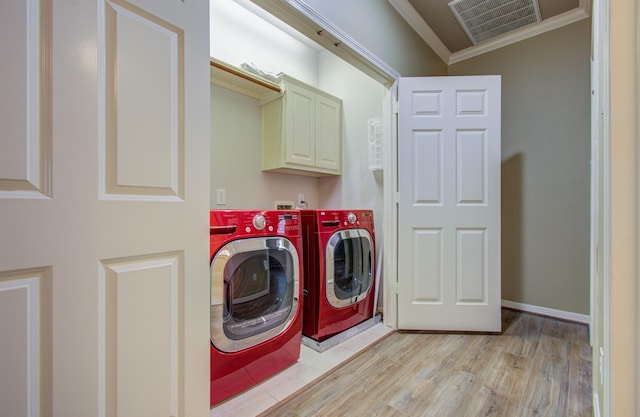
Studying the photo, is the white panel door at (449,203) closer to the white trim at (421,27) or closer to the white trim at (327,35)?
the white trim at (327,35)

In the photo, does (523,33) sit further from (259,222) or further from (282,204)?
(259,222)

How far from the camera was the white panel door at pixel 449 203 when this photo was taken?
7.22ft

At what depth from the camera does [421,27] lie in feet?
8.52

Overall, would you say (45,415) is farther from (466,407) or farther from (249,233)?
(466,407)

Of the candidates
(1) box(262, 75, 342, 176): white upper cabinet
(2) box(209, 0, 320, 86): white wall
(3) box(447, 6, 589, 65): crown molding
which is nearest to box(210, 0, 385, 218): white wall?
(2) box(209, 0, 320, 86): white wall

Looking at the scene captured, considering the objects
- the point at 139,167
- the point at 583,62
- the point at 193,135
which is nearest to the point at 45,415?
the point at 139,167

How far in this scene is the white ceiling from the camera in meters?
2.34

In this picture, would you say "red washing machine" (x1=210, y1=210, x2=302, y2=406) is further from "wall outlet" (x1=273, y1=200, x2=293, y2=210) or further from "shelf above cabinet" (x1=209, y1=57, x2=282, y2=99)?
"shelf above cabinet" (x1=209, y1=57, x2=282, y2=99)

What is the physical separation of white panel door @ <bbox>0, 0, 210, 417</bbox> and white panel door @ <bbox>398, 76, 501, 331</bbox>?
1.64 m

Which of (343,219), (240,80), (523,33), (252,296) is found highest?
(523,33)

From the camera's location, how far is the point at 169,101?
3.16ft

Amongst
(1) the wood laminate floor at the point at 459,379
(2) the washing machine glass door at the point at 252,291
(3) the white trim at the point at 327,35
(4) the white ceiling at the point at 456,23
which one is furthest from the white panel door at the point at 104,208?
(4) the white ceiling at the point at 456,23

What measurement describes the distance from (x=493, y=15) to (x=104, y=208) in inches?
122

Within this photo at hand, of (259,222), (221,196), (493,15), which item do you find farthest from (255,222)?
(493,15)
